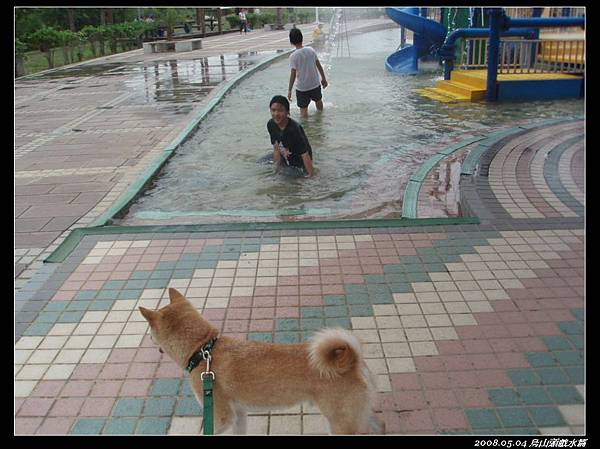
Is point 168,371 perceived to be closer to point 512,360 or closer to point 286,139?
point 512,360

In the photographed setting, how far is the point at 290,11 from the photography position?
6066 centimetres

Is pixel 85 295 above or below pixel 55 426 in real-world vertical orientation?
above

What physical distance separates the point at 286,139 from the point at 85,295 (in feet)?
12.6

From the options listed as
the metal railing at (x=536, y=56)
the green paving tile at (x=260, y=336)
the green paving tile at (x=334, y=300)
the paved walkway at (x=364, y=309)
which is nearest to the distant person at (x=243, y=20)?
the metal railing at (x=536, y=56)

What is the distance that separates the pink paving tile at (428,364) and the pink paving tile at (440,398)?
0.22 m

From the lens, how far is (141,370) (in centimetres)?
364

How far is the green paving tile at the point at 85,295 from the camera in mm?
4605

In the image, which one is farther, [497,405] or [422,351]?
[422,351]

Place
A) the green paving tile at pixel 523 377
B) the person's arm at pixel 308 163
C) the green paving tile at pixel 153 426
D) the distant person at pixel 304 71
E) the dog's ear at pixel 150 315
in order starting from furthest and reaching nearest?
the distant person at pixel 304 71
the person's arm at pixel 308 163
the green paving tile at pixel 523 377
the green paving tile at pixel 153 426
the dog's ear at pixel 150 315

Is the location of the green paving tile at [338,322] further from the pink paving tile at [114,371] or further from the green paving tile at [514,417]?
the pink paving tile at [114,371]

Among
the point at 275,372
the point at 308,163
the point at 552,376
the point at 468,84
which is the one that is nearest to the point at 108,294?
the point at 275,372
